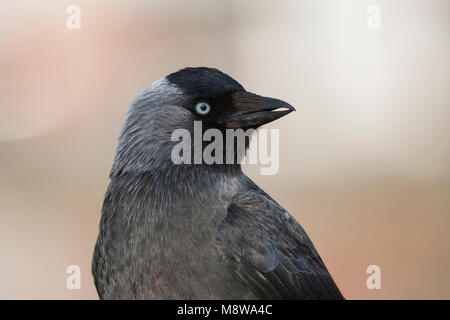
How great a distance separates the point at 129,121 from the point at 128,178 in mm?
545

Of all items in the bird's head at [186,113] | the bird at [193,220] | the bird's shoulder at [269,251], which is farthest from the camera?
the bird's head at [186,113]

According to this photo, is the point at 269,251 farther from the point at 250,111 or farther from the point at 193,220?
the point at 250,111

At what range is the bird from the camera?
432 cm

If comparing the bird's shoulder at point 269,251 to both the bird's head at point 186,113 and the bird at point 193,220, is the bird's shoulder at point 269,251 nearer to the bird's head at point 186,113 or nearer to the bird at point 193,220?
the bird at point 193,220

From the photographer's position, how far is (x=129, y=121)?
504 centimetres

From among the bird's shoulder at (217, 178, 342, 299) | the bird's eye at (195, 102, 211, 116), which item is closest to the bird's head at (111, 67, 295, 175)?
the bird's eye at (195, 102, 211, 116)

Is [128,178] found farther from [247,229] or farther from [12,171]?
[12,171]

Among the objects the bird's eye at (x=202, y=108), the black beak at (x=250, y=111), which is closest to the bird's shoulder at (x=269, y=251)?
the black beak at (x=250, y=111)

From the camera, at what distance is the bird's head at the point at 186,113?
4777mm

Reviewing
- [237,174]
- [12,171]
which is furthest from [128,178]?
[12,171]

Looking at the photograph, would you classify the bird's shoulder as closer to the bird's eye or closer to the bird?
the bird

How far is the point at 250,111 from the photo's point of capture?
194 inches

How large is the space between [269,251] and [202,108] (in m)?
1.18

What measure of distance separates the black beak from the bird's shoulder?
0.49 m
